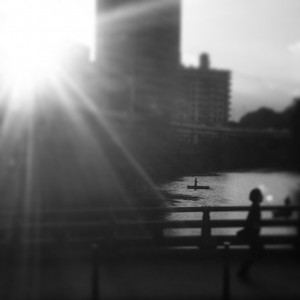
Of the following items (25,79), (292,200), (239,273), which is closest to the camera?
(239,273)

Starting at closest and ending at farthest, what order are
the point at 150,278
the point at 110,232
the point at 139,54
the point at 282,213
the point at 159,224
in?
the point at 150,278 < the point at 282,213 < the point at 110,232 < the point at 159,224 < the point at 139,54

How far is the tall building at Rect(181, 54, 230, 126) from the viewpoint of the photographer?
8047 mm

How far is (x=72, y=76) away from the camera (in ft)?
32.2

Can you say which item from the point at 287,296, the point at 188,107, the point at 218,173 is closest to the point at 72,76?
the point at 188,107

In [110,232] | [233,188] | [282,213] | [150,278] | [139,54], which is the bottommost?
[150,278]

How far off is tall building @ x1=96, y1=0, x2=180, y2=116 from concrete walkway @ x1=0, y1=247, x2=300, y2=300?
336cm

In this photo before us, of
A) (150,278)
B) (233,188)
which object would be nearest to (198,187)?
(233,188)

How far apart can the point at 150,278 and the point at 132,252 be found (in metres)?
1.17

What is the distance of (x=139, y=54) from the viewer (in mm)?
10461

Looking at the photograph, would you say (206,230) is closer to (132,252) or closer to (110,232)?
(132,252)

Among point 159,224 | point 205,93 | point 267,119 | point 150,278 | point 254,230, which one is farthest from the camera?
point 205,93

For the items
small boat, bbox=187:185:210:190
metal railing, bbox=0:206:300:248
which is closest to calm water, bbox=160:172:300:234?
small boat, bbox=187:185:210:190

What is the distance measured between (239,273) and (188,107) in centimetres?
383

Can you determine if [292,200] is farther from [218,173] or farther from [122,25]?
[122,25]
